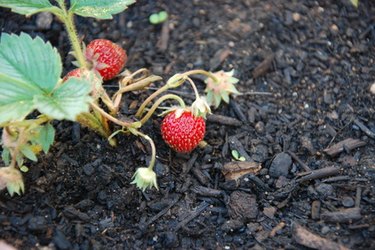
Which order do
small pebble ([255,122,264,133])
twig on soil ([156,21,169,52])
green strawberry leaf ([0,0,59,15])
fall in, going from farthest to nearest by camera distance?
twig on soil ([156,21,169,52])
small pebble ([255,122,264,133])
green strawberry leaf ([0,0,59,15])

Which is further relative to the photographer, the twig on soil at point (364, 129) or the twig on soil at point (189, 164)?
the twig on soil at point (364, 129)

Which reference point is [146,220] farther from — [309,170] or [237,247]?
[309,170]

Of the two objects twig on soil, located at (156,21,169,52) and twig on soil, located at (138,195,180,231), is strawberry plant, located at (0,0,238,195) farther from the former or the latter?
twig on soil, located at (156,21,169,52)

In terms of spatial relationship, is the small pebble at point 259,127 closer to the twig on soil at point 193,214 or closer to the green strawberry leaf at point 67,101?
the twig on soil at point 193,214

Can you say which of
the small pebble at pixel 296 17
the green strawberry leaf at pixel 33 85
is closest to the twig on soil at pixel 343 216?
the green strawberry leaf at pixel 33 85

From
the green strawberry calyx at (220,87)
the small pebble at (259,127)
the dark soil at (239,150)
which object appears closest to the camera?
the dark soil at (239,150)

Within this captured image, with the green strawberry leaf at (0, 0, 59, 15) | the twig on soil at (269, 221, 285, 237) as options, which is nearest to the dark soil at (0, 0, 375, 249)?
the twig on soil at (269, 221, 285, 237)

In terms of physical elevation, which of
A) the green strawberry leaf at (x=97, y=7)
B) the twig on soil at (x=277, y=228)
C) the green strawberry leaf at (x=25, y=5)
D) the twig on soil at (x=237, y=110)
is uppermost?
the green strawberry leaf at (x=25, y=5)
